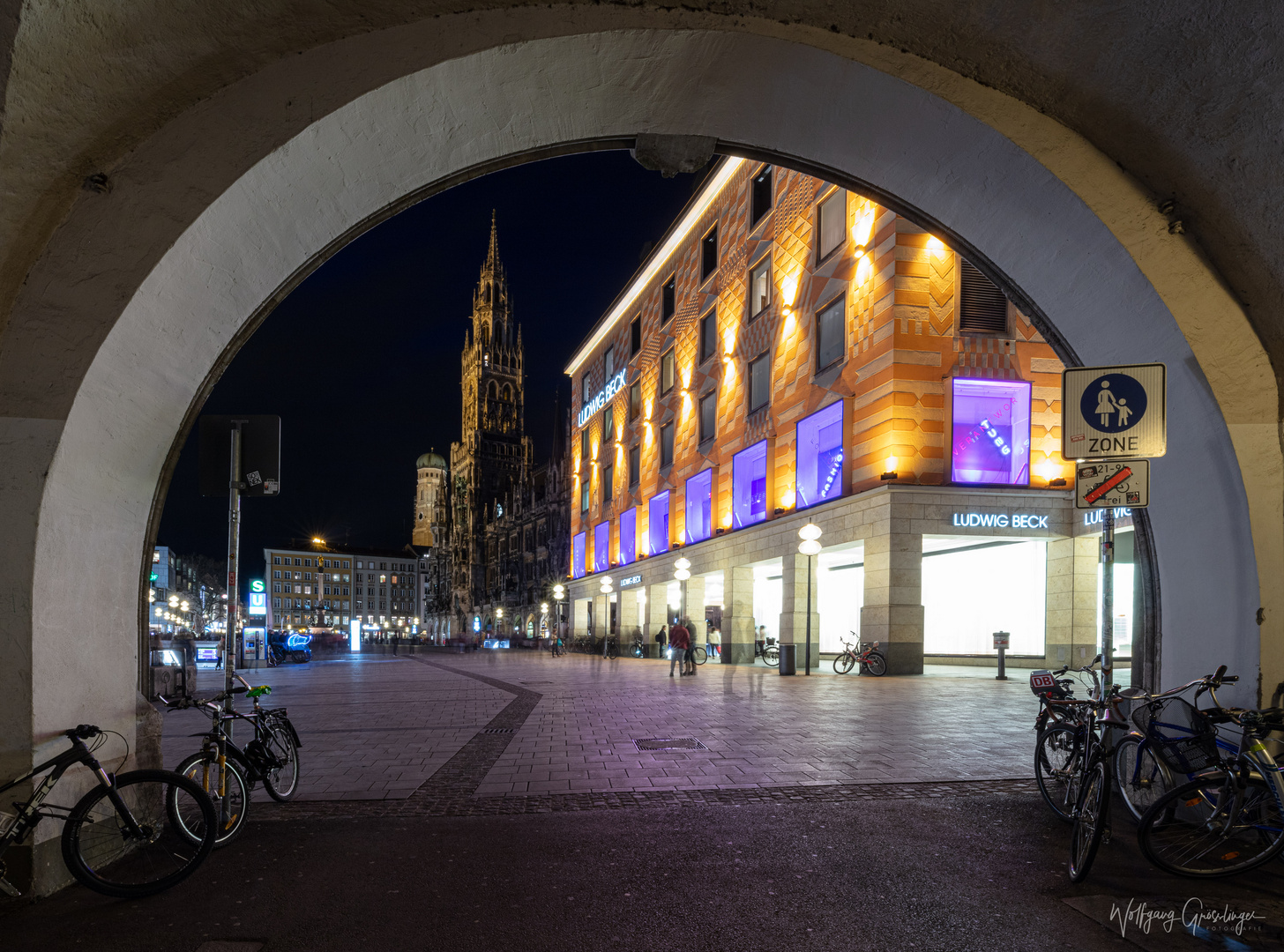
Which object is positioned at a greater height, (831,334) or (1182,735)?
(831,334)

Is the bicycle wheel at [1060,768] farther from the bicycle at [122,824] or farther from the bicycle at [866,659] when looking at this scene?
the bicycle at [866,659]

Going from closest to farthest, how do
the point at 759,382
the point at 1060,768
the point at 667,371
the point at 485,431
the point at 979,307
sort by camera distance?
the point at 1060,768, the point at 979,307, the point at 759,382, the point at 667,371, the point at 485,431

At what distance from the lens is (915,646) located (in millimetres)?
22859

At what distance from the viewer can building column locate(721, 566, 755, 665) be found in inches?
1244

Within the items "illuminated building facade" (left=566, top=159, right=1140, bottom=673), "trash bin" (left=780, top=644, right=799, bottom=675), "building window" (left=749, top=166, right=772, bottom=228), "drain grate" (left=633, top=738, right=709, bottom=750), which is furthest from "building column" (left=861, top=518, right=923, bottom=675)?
"building window" (left=749, top=166, right=772, bottom=228)

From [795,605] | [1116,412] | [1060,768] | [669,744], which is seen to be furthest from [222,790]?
[795,605]

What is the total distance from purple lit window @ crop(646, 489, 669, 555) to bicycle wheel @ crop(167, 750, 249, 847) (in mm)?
35435

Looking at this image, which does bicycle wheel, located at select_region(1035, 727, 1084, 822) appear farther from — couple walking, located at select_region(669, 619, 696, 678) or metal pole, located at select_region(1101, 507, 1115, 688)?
couple walking, located at select_region(669, 619, 696, 678)

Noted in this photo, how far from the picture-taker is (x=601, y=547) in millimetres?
53188

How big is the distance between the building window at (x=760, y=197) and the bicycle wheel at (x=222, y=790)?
2990cm

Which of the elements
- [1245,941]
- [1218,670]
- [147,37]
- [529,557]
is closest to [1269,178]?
[1218,670]

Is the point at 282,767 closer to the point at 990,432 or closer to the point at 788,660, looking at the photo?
the point at 788,660

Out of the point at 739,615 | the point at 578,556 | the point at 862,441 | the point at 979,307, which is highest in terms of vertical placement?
the point at 979,307

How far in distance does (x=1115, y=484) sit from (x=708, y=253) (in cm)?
3341
